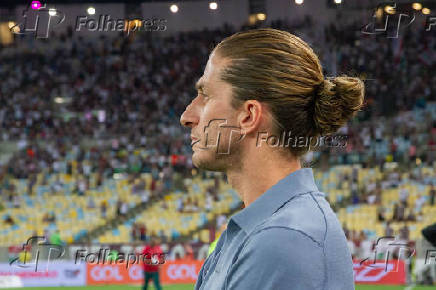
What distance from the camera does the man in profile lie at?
3.98ft

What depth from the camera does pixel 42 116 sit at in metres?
22.9

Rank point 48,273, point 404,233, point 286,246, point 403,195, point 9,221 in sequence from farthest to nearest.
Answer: point 9,221
point 403,195
point 404,233
point 48,273
point 286,246

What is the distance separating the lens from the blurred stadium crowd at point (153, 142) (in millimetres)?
18625

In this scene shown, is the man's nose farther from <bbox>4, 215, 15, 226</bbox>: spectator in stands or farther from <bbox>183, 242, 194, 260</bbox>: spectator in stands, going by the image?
<bbox>4, 215, 15, 226</bbox>: spectator in stands

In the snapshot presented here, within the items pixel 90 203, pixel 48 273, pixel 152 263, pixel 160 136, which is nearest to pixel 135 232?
pixel 90 203

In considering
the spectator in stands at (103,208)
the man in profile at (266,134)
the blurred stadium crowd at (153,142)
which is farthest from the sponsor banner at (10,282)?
the man in profile at (266,134)

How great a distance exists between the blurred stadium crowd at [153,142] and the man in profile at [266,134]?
13.7m

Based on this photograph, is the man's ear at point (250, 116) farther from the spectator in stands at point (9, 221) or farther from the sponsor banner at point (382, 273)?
the spectator in stands at point (9, 221)

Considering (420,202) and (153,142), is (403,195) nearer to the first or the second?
(420,202)

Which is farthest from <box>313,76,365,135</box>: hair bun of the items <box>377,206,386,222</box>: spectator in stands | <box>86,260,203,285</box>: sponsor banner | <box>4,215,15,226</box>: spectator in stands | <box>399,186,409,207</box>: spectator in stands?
<box>4,215,15,226</box>: spectator in stands

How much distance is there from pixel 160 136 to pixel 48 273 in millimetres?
7487

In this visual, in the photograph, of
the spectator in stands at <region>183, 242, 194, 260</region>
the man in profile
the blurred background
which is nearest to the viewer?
the man in profile

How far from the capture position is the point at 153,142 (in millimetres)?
21594

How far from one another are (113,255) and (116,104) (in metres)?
9.01
